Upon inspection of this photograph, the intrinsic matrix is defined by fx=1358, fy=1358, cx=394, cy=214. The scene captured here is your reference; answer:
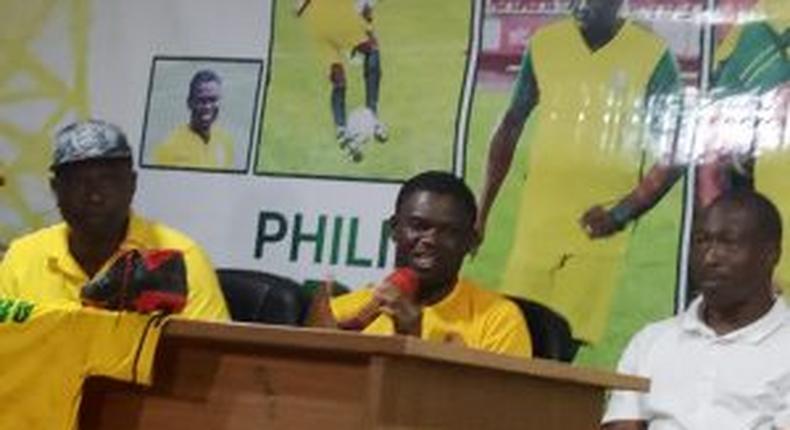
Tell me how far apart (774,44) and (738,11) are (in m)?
0.13

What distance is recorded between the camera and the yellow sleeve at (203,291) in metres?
2.95

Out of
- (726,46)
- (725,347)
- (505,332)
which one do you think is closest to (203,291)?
(505,332)

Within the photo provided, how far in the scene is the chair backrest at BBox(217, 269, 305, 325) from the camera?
343 centimetres

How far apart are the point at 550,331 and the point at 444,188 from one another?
446 millimetres

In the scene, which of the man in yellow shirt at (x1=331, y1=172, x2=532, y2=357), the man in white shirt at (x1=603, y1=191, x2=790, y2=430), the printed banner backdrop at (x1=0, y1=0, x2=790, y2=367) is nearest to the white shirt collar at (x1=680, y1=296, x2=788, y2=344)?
the man in white shirt at (x1=603, y1=191, x2=790, y2=430)

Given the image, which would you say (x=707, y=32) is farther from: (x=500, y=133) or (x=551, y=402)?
(x=551, y=402)

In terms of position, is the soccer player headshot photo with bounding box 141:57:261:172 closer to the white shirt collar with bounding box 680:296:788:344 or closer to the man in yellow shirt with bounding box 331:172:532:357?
the man in yellow shirt with bounding box 331:172:532:357

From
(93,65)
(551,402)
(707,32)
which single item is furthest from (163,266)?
(93,65)

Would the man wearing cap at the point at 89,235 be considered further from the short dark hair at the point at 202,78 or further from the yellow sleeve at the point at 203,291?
the short dark hair at the point at 202,78

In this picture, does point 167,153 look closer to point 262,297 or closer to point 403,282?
point 262,297

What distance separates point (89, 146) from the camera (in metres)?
3.03

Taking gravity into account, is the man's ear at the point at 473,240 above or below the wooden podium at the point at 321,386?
above

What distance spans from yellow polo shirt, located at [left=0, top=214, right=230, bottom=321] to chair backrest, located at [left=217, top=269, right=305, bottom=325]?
0.36 metres

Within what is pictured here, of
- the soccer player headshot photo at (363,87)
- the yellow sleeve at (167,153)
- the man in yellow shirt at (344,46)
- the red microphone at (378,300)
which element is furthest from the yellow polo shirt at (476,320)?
the yellow sleeve at (167,153)
